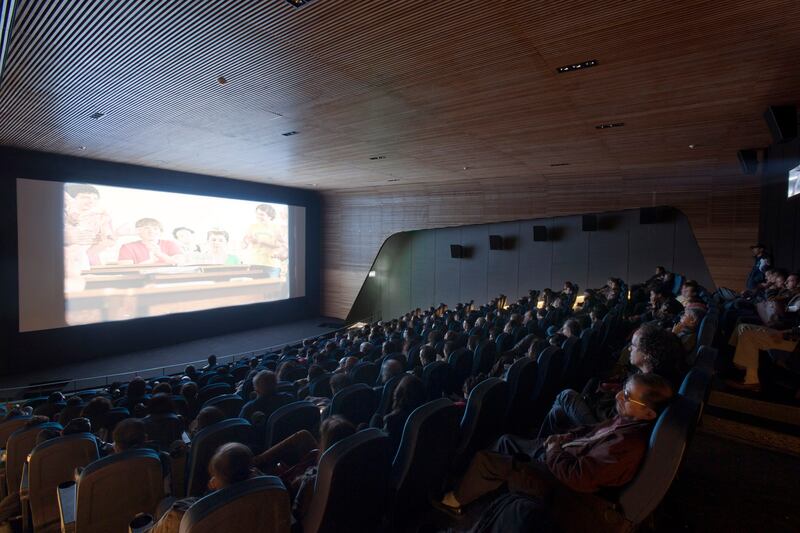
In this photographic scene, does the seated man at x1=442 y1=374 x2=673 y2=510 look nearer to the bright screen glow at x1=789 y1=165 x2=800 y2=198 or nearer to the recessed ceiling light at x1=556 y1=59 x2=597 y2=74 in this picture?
the recessed ceiling light at x1=556 y1=59 x2=597 y2=74

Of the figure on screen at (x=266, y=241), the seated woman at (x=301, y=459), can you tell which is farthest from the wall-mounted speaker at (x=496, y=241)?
the seated woman at (x=301, y=459)

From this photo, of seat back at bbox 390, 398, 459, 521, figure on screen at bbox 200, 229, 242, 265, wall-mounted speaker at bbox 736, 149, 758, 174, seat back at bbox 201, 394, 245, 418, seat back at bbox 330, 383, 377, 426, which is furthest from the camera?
figure on screen at bbox 200, 229, 242, 265

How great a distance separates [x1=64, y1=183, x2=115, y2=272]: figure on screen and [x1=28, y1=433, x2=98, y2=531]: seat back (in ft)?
34.4

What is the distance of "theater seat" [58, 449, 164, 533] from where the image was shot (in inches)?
85.4

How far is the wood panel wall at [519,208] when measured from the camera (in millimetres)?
10227

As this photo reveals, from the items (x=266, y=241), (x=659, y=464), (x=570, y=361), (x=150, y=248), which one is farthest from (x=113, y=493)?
(x=266, y=241)

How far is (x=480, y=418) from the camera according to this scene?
2.84 metres

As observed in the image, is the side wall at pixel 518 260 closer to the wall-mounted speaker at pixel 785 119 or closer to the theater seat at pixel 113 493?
the wall-mounted speaker at pixel 785 119

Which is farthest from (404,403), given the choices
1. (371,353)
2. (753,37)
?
(753,37)

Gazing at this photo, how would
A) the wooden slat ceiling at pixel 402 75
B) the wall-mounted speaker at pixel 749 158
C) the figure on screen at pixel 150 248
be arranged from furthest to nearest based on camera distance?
the figure on screen at pixel 150 248 → the wall-mounted speaker at pixel 749 158 → the wooden slat ceiling at pixel 402 75

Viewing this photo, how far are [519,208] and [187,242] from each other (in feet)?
35.6

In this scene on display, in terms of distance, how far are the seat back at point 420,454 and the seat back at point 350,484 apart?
8.6 inches

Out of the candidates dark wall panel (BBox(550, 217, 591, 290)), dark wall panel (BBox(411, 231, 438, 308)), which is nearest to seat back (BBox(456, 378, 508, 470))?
dark wall panel (BBox(550, 217, 591, 290))

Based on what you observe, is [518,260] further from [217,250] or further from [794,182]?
[217,250]
